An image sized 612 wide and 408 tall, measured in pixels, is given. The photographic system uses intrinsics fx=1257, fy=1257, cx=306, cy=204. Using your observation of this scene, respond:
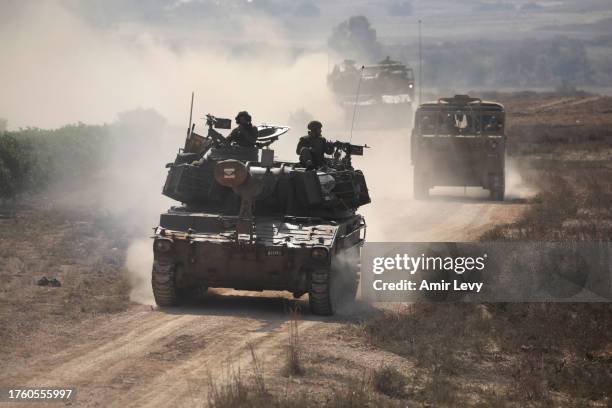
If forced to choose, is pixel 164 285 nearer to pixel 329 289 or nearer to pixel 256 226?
pixel 256 226

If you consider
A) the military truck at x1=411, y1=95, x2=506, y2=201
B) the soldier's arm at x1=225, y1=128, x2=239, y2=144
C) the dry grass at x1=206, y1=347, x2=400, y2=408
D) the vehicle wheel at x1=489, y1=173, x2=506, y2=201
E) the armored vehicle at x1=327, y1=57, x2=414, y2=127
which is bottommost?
the dry grass at x1=206, y1=347, x2=400, y2=408

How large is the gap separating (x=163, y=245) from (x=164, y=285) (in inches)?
20.7

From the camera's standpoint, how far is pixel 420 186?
33.8 m

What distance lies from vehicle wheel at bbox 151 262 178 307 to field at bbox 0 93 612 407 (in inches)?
10.9

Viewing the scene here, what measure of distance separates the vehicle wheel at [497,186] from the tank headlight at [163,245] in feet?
57.8

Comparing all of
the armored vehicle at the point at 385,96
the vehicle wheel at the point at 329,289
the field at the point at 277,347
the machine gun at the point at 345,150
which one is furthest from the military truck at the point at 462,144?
the armored vehicle at the point at 385,96

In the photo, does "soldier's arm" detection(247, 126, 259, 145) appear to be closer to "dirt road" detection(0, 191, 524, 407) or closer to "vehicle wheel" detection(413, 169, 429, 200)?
"dirt road" detection(0, 191, 524, 407)

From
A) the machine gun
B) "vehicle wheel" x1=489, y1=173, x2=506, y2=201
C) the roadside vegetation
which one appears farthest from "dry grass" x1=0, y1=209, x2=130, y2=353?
"vehicle wheel" x1=489, y1=173, x2=506, y2=201

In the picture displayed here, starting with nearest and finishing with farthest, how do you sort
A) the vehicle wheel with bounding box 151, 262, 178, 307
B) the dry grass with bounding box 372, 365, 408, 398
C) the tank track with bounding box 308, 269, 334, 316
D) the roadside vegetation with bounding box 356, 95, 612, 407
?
the dry grass with bounding box 372, 365, 408, 398
the roadside vegetation with bounding box 356, 95, 612, 407
the tank track with bounding box 308, 269, 334, 316
the vehicle wheel with bounding box 151, 262, 178, 307

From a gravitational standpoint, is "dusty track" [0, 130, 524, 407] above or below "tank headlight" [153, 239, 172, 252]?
below

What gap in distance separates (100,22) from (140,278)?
62.2 metres

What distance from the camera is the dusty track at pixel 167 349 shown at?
11898mm

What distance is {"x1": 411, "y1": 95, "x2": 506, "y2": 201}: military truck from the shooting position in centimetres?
3269

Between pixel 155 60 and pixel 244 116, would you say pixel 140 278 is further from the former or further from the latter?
pixel 155 60
